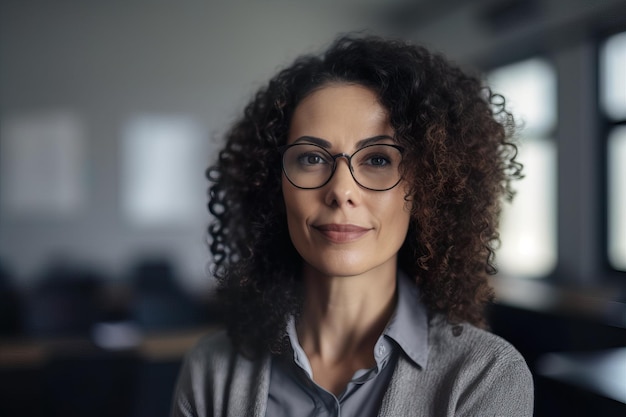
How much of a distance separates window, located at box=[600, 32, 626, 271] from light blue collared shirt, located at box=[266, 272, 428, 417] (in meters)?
3.58

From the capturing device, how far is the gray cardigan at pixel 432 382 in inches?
41.7

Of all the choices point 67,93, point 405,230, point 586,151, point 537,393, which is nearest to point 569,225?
point 586,151

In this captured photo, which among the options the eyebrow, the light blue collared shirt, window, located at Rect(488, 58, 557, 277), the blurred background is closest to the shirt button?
the light blue collared shirt

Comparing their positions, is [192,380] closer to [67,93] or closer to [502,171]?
[502,171]

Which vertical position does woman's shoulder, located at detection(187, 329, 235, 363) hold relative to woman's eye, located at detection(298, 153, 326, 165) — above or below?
below

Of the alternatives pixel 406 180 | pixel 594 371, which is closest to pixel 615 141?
pixel 594 371

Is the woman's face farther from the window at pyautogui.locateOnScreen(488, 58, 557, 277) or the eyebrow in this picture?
the window at pyautogui.locateOnScreen(488, 58, 557, 277)

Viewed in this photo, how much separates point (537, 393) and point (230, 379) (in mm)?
703

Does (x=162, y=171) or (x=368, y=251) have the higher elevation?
(x=162, y=171)

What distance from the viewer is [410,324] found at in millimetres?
1196

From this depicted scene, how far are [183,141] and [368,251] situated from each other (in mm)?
6061

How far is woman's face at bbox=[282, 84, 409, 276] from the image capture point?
3.68ft

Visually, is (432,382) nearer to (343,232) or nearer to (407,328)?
(407,328)

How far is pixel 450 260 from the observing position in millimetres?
1258
